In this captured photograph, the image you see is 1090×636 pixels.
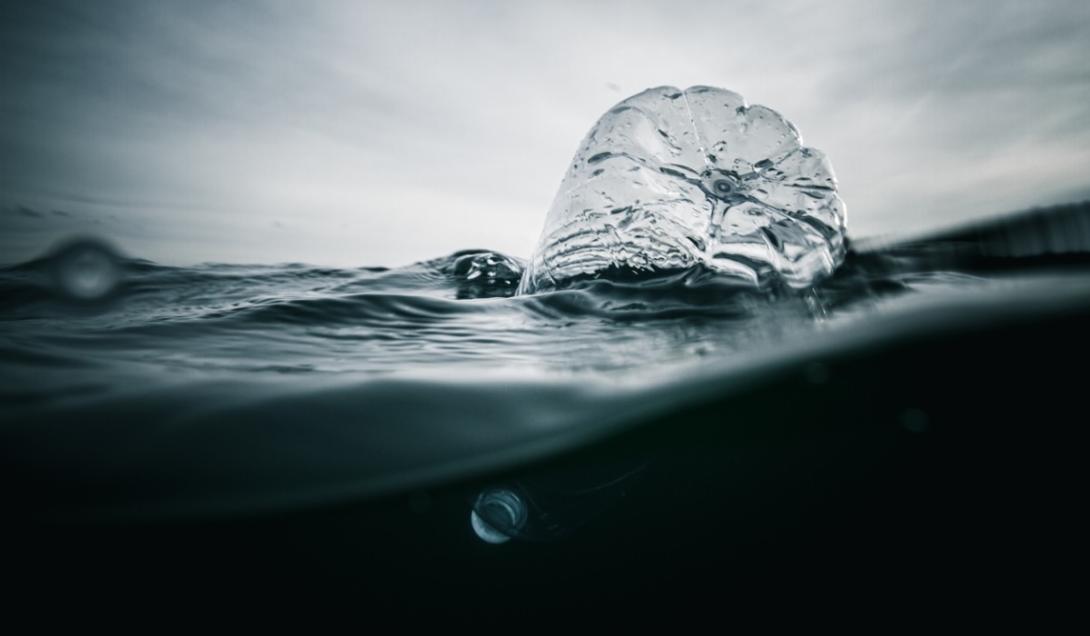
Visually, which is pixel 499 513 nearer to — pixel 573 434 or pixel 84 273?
pixel 573 434

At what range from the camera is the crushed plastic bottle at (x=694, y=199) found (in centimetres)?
432

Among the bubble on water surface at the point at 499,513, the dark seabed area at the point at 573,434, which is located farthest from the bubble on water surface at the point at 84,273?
the bubble on water surface at the point at 499,513

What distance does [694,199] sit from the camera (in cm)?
487

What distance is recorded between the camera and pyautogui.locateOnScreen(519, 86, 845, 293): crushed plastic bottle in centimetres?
432

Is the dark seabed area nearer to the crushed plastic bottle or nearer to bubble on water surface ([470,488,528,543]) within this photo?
bubble on water surface ([470,488,528,543])

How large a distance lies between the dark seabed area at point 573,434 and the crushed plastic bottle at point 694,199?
14.8 inches

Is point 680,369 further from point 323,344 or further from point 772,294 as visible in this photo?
point 323,344

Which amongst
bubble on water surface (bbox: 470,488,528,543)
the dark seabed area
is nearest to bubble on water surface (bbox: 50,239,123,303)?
the dark seabed area

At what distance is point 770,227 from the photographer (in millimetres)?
4391

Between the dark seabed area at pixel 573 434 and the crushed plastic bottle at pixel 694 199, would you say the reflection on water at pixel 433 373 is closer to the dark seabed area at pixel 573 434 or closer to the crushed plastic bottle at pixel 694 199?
the dark seabed area at pixel 573 434

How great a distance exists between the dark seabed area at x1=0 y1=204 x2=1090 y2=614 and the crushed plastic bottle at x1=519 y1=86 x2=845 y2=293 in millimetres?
376

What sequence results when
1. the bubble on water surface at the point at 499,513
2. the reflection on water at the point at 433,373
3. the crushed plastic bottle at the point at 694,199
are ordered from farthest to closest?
1. the crushed plastic bottle at the point at 694,199
2. the bubble on water surface at the point at 499,513
3. the reflection on water at the point at 433,373

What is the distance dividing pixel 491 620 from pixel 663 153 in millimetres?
4800

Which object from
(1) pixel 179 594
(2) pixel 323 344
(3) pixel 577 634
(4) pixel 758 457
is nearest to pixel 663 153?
(4) pixel 758 457
